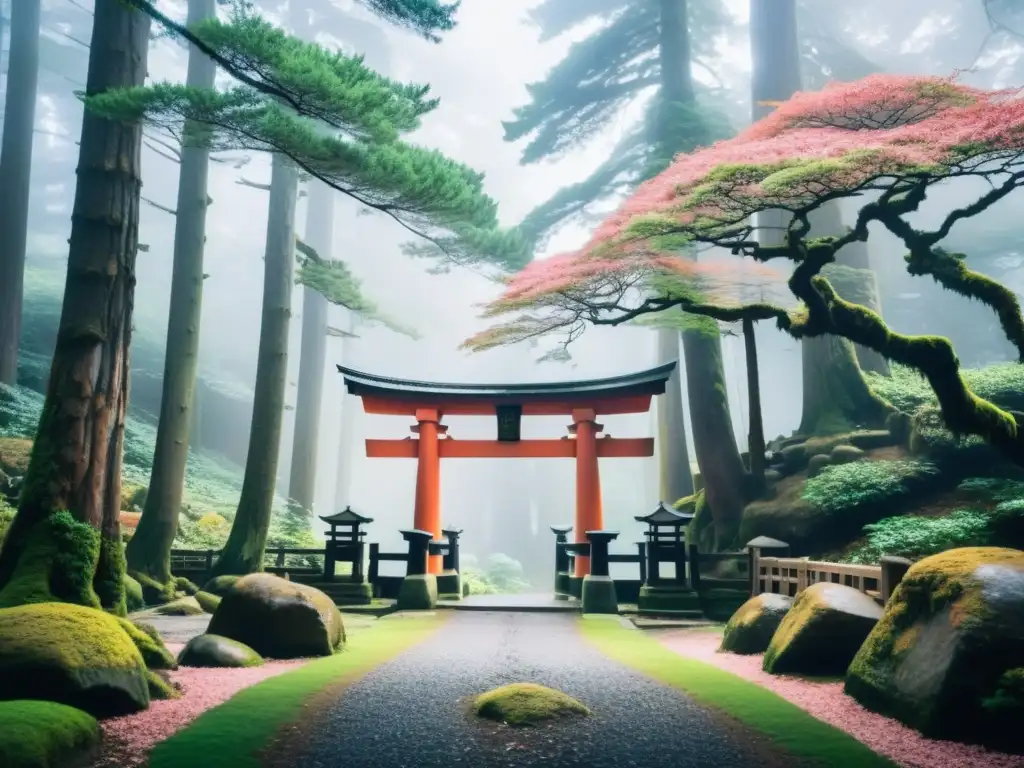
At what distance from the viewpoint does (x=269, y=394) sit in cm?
1217

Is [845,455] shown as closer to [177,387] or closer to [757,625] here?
[757,625]

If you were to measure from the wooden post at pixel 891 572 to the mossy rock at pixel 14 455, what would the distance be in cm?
1356

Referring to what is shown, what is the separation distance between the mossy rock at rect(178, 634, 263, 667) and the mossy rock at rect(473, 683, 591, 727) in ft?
7.99

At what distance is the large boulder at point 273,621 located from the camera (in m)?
6.16

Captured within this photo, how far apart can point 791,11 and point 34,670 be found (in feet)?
60.8

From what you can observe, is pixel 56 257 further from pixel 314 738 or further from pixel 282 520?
pixel 314 738

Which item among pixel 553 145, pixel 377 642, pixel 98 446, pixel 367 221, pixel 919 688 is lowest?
pixel 377 642

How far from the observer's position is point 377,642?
281 inches

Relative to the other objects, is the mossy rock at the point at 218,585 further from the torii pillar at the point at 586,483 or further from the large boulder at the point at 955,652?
the large boulder at the point at 955,652

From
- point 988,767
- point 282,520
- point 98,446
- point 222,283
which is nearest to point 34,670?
point 98,446

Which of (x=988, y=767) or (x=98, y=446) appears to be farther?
(x=98, y=446)

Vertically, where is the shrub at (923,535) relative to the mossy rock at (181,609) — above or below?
above

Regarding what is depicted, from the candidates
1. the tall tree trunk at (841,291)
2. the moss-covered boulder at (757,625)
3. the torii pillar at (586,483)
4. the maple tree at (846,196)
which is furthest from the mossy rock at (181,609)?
the tall tree trunk at (841,291)

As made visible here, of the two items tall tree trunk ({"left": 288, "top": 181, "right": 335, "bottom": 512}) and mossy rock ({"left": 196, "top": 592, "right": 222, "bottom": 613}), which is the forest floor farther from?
tall tree trunk ({"left": 288, "top": 181, "right": 335, "bottom": 512})
